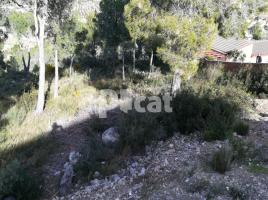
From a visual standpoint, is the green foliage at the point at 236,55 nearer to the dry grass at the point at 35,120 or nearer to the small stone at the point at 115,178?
the dry grass at the point at 35,120

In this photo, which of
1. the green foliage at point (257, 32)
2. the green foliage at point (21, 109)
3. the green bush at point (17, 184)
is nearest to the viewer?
the green bush at point (17, 184)

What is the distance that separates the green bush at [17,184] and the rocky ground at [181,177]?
694 millimetres

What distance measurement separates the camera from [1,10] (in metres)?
9.29

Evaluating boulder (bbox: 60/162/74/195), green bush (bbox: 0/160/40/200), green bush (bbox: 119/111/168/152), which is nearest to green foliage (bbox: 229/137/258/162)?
green bush (bbox: 119/111/168/152)

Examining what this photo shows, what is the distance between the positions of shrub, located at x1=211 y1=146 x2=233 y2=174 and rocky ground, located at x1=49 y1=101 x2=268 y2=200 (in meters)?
0.07

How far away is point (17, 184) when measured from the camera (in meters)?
4.84

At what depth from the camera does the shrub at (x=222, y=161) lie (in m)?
4.58

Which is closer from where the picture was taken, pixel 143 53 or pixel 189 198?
pixel 189 198

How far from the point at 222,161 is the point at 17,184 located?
327 cm

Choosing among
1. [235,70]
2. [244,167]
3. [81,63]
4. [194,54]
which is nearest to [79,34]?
[81,63]

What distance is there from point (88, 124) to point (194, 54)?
331 cm

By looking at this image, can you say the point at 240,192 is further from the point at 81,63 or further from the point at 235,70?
the point at 81,63

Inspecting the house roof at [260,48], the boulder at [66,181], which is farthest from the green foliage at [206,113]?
the house roof at [260,48]

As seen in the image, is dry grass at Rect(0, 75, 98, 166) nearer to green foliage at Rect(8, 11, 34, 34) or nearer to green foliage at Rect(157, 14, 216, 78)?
green foliage at Rect(157, 14, 216, 78)
